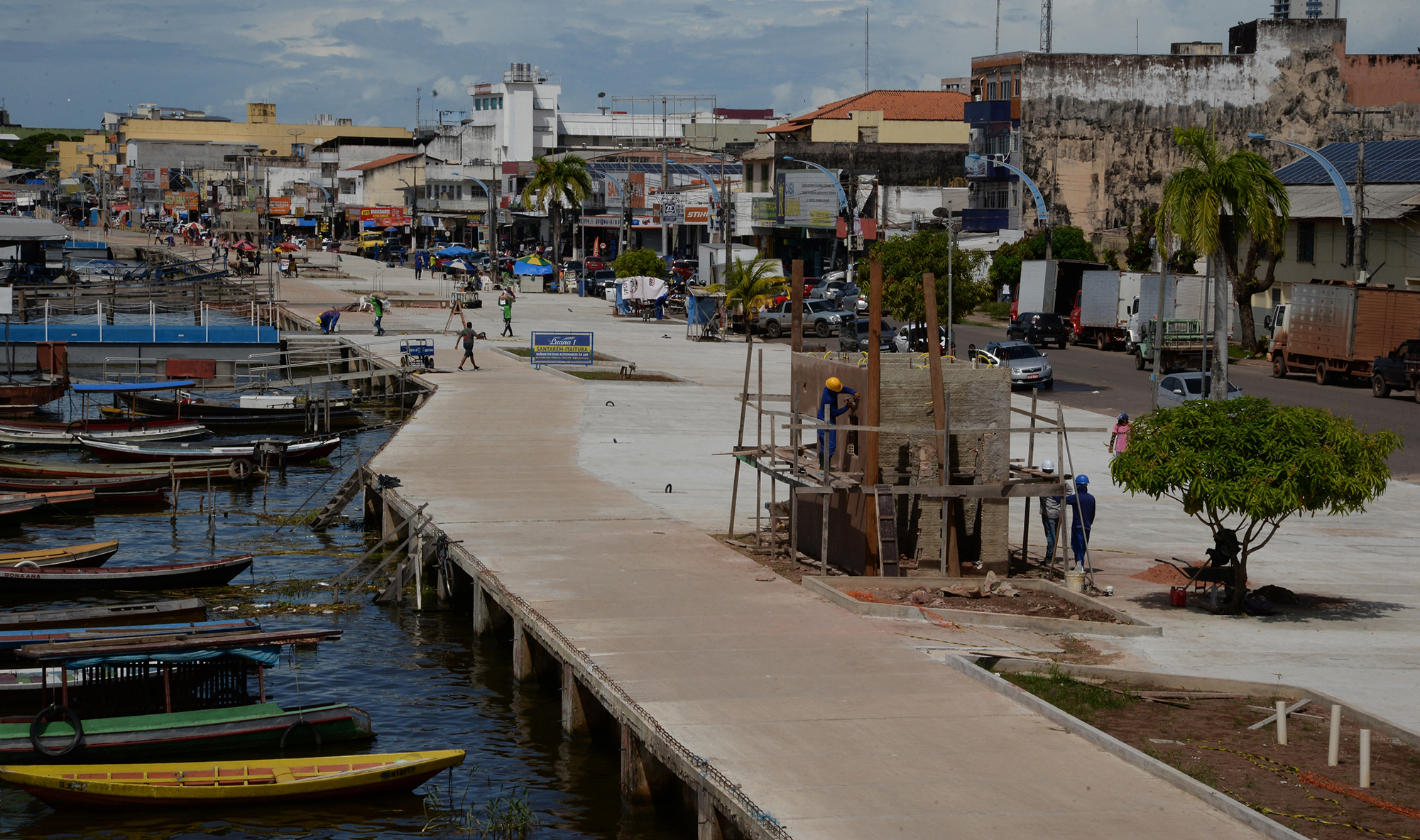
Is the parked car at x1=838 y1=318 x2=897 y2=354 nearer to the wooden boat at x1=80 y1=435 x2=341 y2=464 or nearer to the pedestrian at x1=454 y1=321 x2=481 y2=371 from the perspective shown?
the pedestrian at x1=454 y1=321 x2=481 y2=371

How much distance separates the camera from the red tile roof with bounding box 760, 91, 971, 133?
4796 inches

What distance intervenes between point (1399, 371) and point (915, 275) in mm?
16446

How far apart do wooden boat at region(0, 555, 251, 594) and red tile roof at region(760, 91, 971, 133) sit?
9914 cm

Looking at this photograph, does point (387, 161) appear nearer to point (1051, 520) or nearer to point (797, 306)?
point (797, 306)

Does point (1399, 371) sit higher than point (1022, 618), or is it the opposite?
point (1399, 371)

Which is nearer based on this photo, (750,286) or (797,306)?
(797,306)

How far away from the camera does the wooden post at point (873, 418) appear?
22.2 m

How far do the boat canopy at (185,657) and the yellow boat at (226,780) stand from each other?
3.84ft

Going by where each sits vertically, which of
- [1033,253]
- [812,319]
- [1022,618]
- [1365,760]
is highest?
[1033,253]

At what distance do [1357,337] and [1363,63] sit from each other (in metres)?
48.2

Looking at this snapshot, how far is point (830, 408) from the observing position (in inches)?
909

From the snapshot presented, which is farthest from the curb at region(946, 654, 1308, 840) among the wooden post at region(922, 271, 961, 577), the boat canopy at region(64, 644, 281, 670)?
the boat canopy at region(64, 644, 281, 670)

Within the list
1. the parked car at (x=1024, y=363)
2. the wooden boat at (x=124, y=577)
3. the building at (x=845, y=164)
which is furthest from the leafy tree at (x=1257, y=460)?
the building at (x=845, y=164)

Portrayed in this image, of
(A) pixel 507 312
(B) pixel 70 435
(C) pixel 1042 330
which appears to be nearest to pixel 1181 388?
(C) pixel 1042 330
